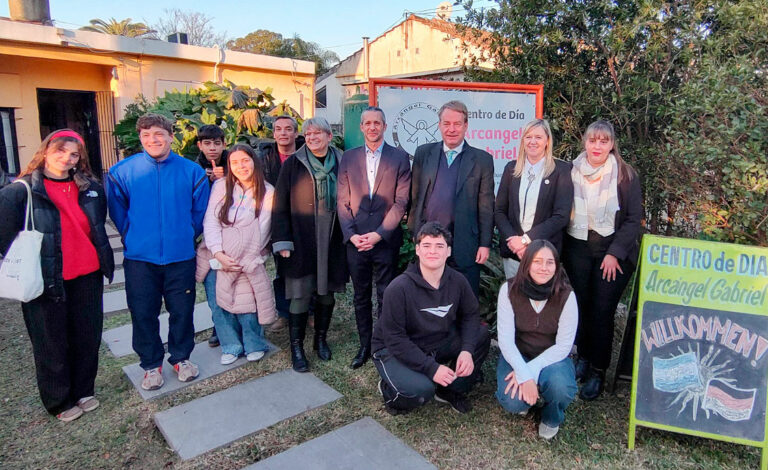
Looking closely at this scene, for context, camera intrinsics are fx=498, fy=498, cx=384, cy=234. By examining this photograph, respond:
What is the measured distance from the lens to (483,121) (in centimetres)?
506

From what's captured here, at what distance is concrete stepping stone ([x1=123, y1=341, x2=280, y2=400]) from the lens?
342cm

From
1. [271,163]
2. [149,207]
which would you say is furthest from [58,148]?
[271,163]

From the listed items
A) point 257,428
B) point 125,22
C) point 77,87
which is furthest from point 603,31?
point 125,22

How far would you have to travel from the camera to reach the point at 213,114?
7.70 m

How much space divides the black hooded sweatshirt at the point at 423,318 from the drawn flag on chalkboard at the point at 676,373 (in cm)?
101

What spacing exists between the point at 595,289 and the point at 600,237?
339mm

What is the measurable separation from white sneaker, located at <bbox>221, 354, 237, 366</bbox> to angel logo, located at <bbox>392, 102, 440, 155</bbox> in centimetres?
248

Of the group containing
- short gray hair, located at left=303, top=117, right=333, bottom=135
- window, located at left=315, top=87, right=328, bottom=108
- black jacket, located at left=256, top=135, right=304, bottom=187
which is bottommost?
black jacket, located at left=256, top=135, right=304, bottom=187

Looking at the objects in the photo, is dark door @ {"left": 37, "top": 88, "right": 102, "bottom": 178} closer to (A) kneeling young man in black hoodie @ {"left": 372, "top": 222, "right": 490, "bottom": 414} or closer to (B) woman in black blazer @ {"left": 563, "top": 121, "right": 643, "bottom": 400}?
(A) kneeling young man in black hoodie @ {"left": 372, "top": 222, "right": 490, "bottom": 414}

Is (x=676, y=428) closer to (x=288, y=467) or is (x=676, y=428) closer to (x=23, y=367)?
(x=288, y=467)

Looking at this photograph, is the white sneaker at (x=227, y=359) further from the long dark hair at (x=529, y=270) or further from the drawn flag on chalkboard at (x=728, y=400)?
the drawn flag on chalkboard at (x=728, y=400)

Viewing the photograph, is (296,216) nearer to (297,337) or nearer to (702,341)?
(297,337)

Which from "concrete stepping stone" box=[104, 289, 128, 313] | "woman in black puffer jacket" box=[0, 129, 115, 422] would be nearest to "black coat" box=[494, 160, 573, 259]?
"woman in black puffer jacket" box=[0, 129, 115, 422]

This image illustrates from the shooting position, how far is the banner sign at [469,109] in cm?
485
